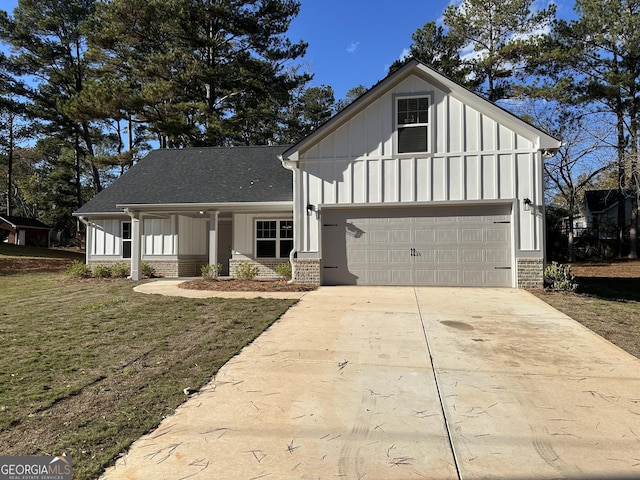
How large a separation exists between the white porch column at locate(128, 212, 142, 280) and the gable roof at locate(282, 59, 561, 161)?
612 cm

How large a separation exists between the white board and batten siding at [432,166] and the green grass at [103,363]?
4280 mm

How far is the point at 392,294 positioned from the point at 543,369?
5.35 metres

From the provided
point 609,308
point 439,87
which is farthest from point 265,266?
point 609,308

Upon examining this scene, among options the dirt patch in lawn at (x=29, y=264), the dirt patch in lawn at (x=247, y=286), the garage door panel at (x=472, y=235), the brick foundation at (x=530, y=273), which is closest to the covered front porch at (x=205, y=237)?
the dirt patch in lawn at (x=247, y=286)

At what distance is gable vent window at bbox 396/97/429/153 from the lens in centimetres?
1128

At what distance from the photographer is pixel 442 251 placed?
37.0 feet

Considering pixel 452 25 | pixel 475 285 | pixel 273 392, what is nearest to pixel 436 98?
pixel 475 285

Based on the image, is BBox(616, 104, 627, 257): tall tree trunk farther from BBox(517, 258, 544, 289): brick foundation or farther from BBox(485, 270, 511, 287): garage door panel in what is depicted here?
BBox(485, 270, 511, 287): garage door panel

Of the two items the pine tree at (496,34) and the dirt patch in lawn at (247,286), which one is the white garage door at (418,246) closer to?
the dirt patch in lawn at (247,286)

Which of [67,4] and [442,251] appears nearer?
[442,251]

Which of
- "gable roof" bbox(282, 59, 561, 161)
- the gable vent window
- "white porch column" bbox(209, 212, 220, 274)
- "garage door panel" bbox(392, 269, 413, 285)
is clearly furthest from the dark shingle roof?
"garage door panel" bbox(392, 269, 413, 285)

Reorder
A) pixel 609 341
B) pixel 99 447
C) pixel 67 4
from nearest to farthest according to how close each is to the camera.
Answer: pixel 99 447 → pixel 609 341 → pixel 67 4

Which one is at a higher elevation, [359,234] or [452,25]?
[452,25]

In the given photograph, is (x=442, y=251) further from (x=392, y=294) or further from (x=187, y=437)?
(x=187, y=437)
